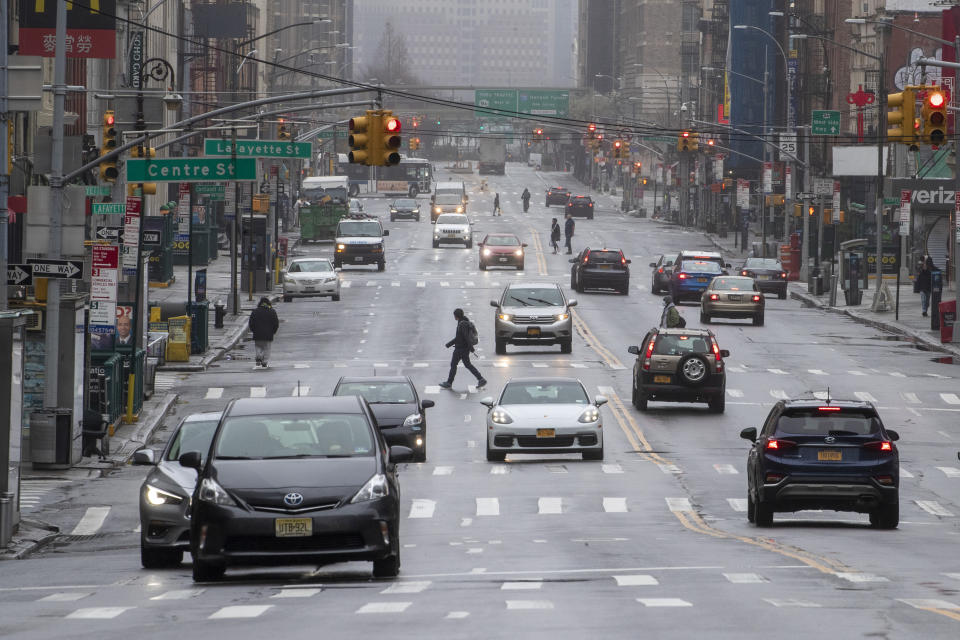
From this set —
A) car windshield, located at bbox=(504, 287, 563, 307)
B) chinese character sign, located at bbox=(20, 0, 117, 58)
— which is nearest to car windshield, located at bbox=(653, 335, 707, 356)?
car windshield, located at bbox=(504, 287, 563, 307)

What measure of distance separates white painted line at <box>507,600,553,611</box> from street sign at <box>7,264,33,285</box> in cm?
1256

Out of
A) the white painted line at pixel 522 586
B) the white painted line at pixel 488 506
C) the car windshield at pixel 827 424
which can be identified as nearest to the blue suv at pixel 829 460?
the car windshield at pixel 827 424

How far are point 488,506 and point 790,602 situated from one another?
34.2 ft

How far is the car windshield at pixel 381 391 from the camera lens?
2908 centimetres

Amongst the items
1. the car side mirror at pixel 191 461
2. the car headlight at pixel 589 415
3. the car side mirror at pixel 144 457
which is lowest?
the car headlight at pixel 589 415

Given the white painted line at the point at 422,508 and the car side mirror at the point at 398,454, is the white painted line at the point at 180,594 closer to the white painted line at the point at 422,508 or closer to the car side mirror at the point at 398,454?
the car side mirror at the point at 398,454

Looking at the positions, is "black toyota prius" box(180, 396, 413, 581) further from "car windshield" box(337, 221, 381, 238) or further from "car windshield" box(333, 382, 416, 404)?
"car windshield" box(337, 221, 381, 238)

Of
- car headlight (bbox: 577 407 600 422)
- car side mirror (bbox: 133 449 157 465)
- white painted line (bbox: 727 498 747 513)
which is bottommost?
white painted line (bbox: 727 498 747 513)

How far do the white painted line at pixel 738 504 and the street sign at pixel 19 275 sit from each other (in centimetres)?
990

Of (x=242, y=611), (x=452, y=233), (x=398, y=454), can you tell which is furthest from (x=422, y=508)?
(x=452, y=233)

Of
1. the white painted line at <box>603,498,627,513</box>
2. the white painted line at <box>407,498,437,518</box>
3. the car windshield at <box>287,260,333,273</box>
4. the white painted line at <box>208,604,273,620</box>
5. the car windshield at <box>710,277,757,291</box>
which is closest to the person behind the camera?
the white painted line at <box>208,604,273,620</box>

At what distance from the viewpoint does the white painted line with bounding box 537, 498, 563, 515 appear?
2256 cm

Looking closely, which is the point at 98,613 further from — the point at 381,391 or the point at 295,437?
the point at 381,391

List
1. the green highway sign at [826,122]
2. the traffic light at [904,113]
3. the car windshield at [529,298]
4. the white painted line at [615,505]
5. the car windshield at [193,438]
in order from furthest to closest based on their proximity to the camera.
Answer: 1. the green highway sign at [826,122]
2. the car windshield at [529,298]
3. the traffic light at [904,113]
4. the white painted line at [615,505]
5. the car windshield at [193,438]
